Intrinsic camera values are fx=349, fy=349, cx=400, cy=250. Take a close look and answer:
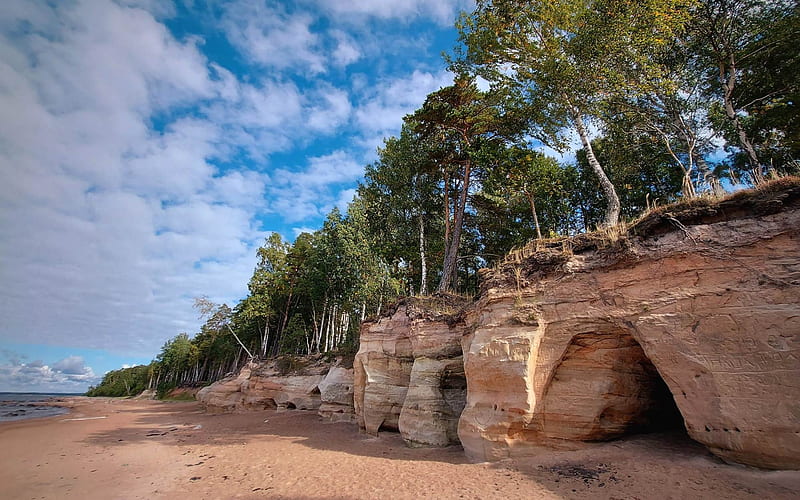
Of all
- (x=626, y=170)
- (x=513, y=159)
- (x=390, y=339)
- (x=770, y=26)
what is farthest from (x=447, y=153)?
(x=770, y=26)

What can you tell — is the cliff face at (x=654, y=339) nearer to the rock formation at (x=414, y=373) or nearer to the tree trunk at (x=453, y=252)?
the rock formation at (x=414, y=373)

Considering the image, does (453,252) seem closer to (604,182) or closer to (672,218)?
(604,182)

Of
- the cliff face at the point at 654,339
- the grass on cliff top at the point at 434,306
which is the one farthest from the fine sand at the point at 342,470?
the grass on cliff top at the point at 434,306

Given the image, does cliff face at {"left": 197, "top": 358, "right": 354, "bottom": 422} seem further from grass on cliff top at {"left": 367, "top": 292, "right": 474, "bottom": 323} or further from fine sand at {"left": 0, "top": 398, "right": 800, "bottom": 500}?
grass on cliff top at {"left": 367, "top": 292, "right": 474, "bottom": 323}

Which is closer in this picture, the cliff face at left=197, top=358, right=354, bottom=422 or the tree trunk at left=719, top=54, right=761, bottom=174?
the tree trunk at left=719, top=54, right=761, bottom=174

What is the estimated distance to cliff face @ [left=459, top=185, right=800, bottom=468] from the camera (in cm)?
608

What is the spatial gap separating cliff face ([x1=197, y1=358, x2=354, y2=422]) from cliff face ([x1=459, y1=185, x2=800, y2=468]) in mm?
11308

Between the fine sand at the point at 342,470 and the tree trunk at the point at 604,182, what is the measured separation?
7.26m

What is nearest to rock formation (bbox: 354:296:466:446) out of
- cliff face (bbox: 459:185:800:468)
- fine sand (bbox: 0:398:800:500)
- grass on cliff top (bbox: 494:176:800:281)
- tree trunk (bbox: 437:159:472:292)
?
A: fine sand (bbox: 0:398:800:500)

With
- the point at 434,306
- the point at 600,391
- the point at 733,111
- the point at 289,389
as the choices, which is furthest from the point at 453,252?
the point at 289,389

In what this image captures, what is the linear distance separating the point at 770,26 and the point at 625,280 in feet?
45.4

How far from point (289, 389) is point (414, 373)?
1464cm

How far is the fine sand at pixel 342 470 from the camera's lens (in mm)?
6387

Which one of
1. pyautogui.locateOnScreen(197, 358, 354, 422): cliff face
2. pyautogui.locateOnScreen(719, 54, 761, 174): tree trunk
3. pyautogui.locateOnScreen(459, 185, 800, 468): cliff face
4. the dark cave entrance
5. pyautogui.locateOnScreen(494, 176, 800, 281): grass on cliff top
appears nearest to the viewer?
pyautogui.locateOnScreen(459, 185, 800, 468): cliff face
